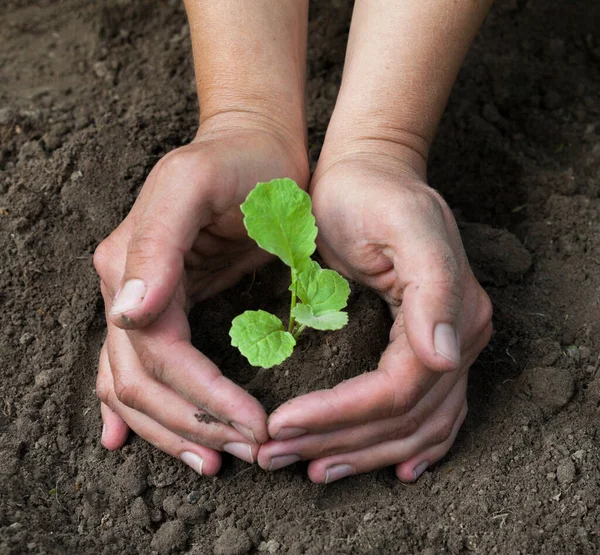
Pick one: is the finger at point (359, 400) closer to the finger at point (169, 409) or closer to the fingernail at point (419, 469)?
the finger at point (169, 409)

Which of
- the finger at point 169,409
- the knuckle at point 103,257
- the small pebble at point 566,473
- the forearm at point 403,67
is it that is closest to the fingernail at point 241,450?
the finger at point 169,409

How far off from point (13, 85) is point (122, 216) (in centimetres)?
103

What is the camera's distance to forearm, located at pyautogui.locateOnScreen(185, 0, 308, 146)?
229 cm

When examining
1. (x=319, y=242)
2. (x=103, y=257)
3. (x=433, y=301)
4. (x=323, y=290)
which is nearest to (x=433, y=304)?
(x=433, y=301)

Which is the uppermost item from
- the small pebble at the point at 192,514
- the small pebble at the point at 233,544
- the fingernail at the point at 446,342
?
the fingernail at the point at 446,342

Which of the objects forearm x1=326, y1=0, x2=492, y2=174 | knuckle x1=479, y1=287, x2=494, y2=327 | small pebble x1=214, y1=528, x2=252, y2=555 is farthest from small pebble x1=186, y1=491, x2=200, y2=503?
forearm x1=326, y1=0, x2=492, y2=174

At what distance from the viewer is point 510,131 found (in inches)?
118

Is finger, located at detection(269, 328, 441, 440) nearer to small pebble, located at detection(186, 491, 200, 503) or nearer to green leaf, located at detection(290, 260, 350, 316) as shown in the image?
green leaf, located at detection(290, 260, 350, 316)

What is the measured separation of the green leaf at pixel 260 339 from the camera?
1.75 metres

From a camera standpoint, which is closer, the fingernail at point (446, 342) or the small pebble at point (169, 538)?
the fingernail at point (446, 342)

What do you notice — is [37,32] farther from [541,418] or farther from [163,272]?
[541,418]

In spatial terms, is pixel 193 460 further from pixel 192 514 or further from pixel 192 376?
pixel 192 376

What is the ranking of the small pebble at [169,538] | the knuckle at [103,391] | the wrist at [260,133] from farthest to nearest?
the wrist at [260,133], the knuckle at [103,391], the small pebble at [169,538]

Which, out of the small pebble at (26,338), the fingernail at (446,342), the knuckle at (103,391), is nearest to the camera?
the fingernail at (446,342)
